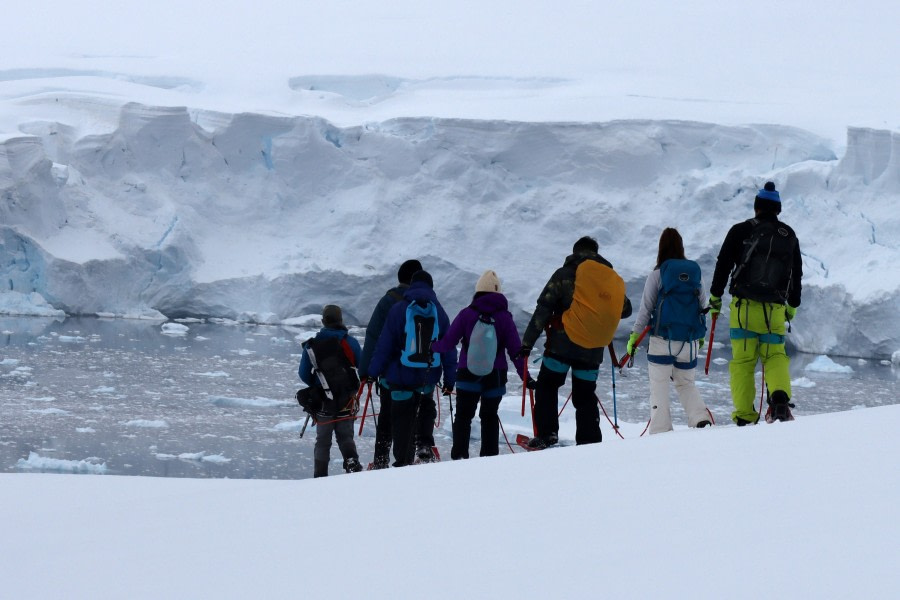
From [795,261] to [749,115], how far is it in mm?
20887

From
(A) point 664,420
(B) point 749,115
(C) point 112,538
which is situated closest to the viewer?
(C) point 112,538

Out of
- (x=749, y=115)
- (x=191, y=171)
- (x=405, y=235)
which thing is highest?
(x=749, y=115)

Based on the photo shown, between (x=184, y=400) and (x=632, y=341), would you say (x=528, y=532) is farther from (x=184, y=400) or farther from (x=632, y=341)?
(x=184, y=400)

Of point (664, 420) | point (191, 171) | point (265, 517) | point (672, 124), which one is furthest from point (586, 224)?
point (265, 517)

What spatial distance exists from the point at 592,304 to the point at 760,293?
2.15 ft

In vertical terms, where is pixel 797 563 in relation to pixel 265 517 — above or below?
above

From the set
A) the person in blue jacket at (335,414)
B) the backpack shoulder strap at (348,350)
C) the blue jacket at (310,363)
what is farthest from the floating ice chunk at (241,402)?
the backpack shoulder strap at (348,350)

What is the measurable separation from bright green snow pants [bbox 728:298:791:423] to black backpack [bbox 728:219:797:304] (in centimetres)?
5

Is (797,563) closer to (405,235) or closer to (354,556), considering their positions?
(354,556)

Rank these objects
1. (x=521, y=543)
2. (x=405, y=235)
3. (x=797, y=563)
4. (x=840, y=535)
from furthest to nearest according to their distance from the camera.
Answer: (x=405, y=235)
(x=521, y=543)
(x=840, y=535)
(x=797, y=563)

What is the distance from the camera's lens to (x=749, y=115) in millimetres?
23297

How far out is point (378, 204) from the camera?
1998 cm

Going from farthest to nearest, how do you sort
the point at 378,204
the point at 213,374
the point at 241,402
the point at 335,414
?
1. the point at 378,204
2. the point at 213,374
3. the point at 241,402
4. the point at 335,414

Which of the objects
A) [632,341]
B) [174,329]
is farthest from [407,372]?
[174,329]
